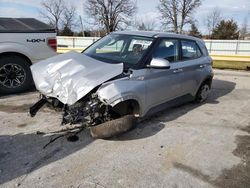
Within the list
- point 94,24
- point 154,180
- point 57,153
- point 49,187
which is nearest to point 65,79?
point 57,153

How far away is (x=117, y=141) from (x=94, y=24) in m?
48.9

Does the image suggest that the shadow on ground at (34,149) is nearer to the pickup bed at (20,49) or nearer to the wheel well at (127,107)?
the wheel well at (127,107)

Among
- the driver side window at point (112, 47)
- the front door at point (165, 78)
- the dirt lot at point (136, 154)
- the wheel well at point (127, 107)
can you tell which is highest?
the driver side window at point (112, 47)

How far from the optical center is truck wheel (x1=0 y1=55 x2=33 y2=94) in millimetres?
6980

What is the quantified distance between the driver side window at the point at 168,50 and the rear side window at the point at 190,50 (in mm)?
288

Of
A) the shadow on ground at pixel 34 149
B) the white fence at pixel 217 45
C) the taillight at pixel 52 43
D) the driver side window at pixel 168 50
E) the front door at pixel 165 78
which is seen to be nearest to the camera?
the shadow on ground at pixel 34 149

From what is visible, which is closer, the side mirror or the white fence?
the side mirror

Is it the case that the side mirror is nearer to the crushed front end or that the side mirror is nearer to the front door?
the front door

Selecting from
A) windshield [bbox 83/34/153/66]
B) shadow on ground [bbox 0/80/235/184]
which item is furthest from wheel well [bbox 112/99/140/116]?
windshield [bbox 83/34/153/66]

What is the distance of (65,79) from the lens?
4535mm

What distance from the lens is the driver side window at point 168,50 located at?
5311mm

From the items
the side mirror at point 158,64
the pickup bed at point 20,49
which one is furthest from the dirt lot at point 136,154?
the pickup bed at point 20,49

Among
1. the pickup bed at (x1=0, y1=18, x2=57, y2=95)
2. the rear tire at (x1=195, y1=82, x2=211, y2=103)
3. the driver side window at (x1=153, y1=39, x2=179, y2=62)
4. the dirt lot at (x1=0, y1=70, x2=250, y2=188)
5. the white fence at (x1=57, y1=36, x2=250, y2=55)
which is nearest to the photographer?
the dirt lot at (x1=0, y1=70, x2=250, y2=188)

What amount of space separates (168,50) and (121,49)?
93 cm
